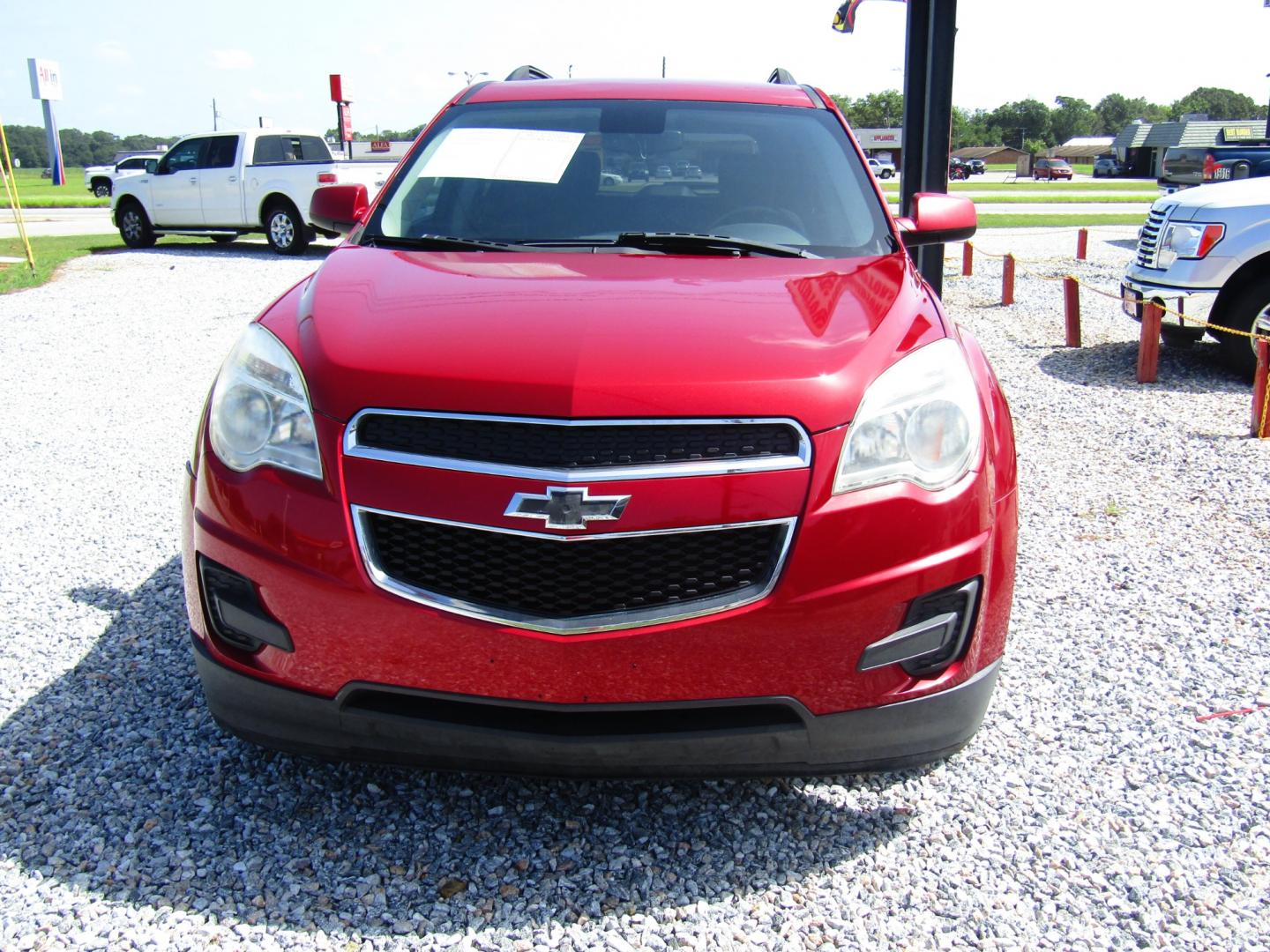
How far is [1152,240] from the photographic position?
8094 mm

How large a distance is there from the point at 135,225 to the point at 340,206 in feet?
54.3

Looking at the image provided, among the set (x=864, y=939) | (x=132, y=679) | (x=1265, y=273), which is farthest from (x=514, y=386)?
(x=1265, y=273)

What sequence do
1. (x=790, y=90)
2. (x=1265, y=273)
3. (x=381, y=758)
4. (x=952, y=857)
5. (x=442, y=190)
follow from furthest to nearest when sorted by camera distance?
1. (x=1265, y=273)
2. (x=790, y=90)
3. (x=442, y=190)
4. (x=952, y=857)
5. (x=381, y=758)

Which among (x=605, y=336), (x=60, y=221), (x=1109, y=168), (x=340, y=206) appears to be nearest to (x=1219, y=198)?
(x=340, y=206)

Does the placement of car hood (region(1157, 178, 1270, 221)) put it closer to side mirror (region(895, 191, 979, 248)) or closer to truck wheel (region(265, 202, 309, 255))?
side mirror (region(895, 191, 979, 248))

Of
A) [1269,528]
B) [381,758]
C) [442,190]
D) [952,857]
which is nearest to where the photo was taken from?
[381,758]

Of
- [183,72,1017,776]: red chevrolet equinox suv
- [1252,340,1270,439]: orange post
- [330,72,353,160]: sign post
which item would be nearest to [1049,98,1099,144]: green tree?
[330,72,353,160]: sign post

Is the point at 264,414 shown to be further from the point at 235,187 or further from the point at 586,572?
the point at 235,187

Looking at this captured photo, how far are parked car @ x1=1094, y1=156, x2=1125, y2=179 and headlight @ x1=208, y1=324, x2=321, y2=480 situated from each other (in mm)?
79708

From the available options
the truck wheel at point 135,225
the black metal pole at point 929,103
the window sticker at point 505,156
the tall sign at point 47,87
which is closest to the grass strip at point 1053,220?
the black metal pole at point 929,103

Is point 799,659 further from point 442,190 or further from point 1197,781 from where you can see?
point 442,190

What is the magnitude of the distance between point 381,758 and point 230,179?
17.1 metres

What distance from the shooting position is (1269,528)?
462cm

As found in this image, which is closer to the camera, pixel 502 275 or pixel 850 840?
pixel 850 840
